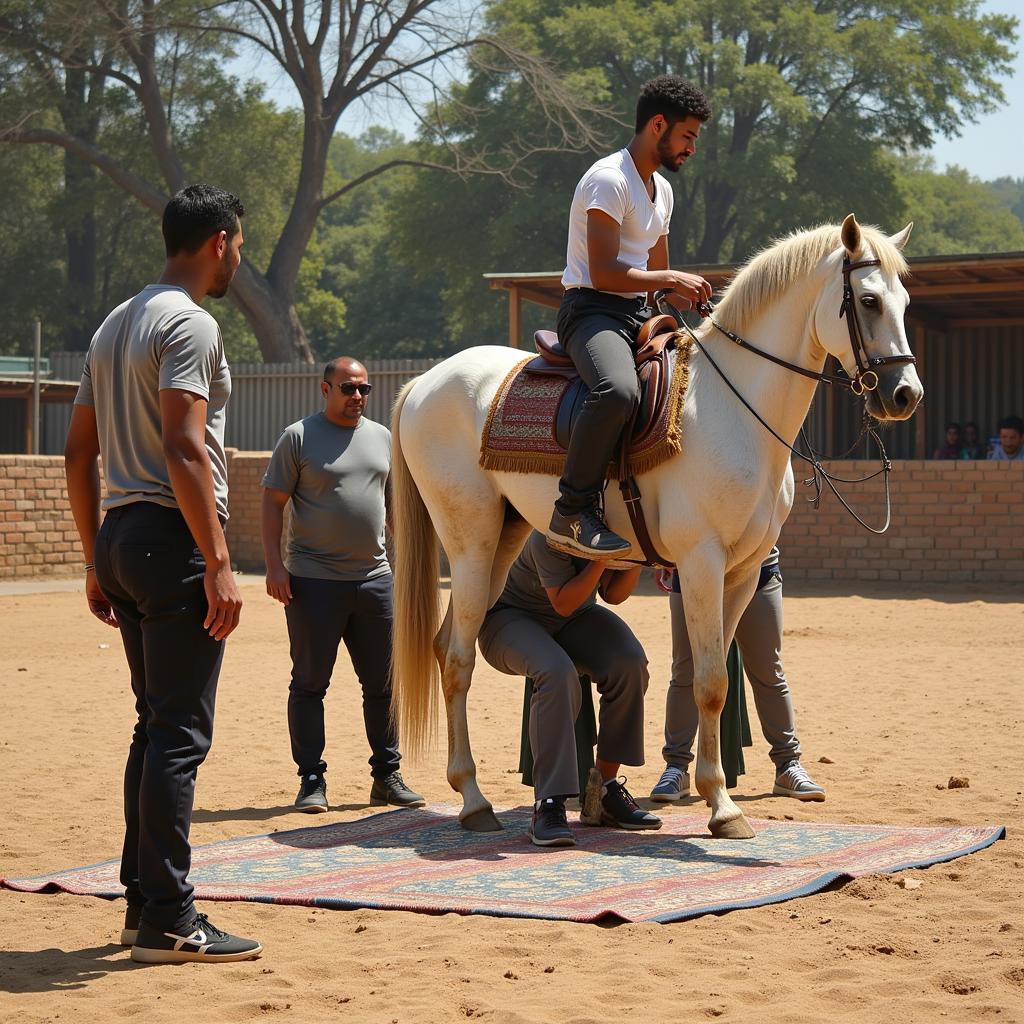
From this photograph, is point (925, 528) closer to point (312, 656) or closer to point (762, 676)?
point (762, 676)

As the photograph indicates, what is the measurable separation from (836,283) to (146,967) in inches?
140

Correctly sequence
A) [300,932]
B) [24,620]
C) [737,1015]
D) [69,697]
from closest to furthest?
[737,1015]
[300,932]
[69,697]
[24,620]

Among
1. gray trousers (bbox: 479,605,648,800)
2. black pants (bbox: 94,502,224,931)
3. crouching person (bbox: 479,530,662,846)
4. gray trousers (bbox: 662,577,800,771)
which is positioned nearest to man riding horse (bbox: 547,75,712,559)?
crouching person (bbox: 479,530,662,846)

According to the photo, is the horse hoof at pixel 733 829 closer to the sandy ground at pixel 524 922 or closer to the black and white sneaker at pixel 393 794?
the sandy ground at pixel 524 922

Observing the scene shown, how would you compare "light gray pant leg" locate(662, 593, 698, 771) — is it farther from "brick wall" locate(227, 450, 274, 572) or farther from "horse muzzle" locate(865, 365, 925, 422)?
"brick wall" locate(227, 450, 274, 572)

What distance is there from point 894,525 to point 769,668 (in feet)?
34.8

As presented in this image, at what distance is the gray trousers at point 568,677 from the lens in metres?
5.62

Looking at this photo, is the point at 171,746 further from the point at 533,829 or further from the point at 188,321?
the point at 533,829

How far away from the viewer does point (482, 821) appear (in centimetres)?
592

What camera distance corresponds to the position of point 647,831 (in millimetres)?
5883

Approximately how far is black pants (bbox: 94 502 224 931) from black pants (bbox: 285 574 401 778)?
2.40 metres

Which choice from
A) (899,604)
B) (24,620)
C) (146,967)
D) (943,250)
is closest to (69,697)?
(24,620)

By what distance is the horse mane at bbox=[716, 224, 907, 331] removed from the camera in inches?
225

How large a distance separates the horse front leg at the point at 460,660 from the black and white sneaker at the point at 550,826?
51cm
